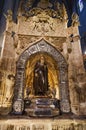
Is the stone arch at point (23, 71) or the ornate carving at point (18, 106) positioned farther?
the stone arch at point (23, 71)

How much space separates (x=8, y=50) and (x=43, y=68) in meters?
1.58

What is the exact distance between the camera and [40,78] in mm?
6234

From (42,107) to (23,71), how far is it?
1578 millimetres

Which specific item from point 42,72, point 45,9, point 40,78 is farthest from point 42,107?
point 45,9

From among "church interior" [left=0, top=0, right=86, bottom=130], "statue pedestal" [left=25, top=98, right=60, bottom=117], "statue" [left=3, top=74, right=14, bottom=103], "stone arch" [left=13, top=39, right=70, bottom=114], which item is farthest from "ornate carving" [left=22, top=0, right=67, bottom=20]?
"statue pedestal" [left=25, top=98, right=60, bottom=117]

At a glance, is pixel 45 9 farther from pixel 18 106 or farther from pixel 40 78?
pixel 18 106

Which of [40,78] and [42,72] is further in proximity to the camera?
[42,72]

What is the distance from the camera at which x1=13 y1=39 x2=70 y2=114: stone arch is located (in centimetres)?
548

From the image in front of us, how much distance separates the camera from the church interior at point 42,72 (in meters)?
5.00

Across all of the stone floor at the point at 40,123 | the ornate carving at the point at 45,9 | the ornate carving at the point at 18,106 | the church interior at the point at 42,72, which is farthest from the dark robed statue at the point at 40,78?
the ornate carving at the point at 45,9

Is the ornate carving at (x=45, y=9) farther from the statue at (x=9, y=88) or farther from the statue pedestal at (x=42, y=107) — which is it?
the statue pedestal at (x=42, y=107)

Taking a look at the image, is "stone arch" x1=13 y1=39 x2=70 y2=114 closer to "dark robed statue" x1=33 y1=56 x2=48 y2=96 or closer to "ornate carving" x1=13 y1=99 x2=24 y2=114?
"ornate carving" x1=13 y1=99 x2=24 y2=114

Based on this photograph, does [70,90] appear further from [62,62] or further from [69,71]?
[62,62]

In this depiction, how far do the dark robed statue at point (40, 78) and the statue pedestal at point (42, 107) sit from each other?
0.51 m
